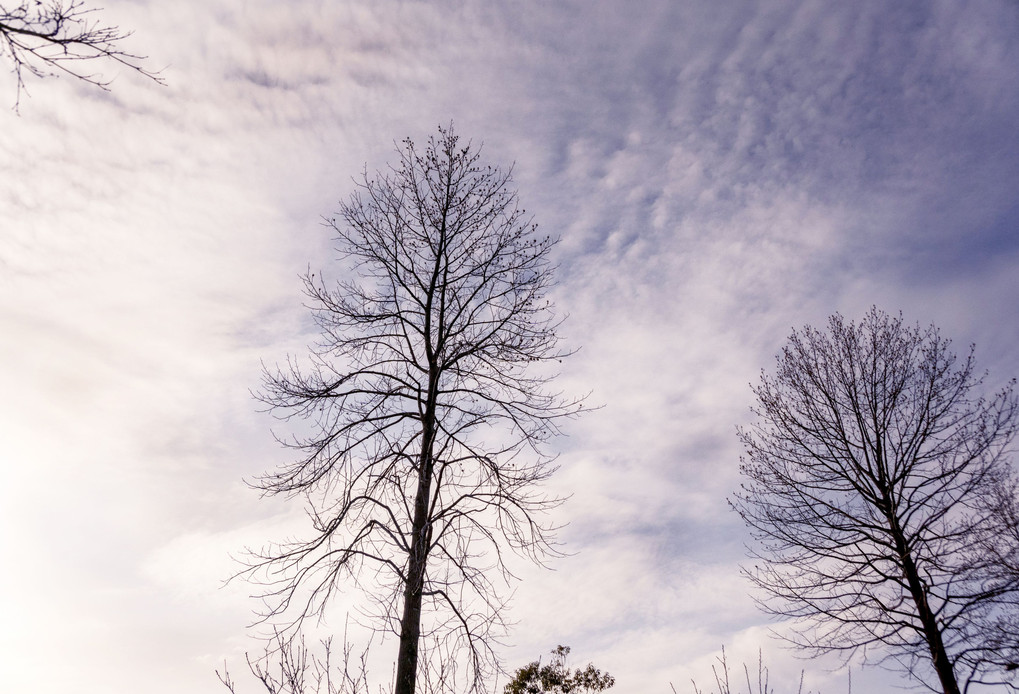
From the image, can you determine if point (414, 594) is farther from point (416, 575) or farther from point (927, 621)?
point (927, 621)

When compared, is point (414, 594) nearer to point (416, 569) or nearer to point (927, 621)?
point (416, 569)

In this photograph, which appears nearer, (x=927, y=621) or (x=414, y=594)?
(x=414, y=594)

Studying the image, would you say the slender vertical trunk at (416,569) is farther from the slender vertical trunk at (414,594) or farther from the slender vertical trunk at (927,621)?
the slender vertical trunk at (927,621)

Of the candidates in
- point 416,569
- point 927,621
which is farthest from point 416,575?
point 927,621

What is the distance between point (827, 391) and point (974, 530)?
307 cm

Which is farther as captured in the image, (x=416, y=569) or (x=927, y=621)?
(x=927, y=621)

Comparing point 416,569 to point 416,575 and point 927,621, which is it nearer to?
point 416,575

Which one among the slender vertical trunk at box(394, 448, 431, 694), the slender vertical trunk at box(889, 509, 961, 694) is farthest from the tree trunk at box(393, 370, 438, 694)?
the slender vertical trunk at box(889, 509, 961, 694)

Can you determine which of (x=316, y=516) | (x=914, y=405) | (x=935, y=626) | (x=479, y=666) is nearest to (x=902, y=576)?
(x=935, y=626)

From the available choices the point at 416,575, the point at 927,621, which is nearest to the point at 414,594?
the point at 416,575

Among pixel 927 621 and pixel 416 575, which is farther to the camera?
pixel 927 621

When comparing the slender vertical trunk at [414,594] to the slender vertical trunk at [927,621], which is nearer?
the slender vertical trunk at [414,594]

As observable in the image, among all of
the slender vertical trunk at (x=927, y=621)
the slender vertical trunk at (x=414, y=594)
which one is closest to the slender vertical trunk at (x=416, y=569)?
the slender vertical trunk at (x=414, y=594)

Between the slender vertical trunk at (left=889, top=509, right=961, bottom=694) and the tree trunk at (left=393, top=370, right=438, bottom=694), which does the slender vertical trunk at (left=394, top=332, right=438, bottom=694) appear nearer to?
the tree trunk at (left=393, top=370, right=438, bottom=694)
